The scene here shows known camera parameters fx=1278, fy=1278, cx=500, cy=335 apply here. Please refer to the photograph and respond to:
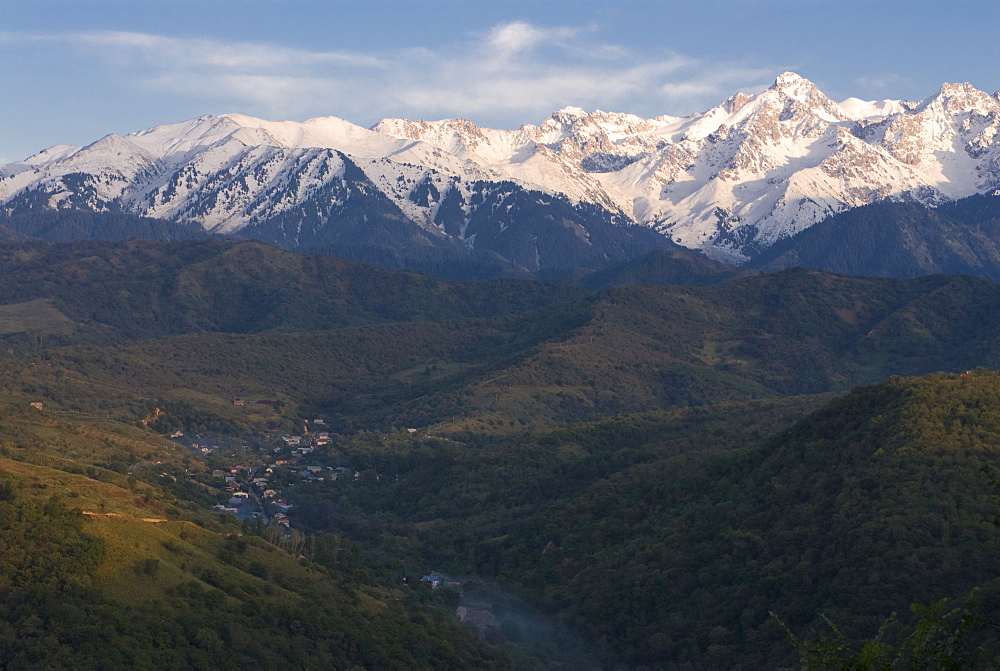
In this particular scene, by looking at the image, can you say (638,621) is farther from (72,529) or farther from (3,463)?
(3,463)

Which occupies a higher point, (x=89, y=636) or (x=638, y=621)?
(x=89, y=636)

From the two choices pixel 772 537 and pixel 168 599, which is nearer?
pixel 168 599

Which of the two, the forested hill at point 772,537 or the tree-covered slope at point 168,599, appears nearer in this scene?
the tree-covered slope at point 168,599

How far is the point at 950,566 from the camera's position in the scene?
108m

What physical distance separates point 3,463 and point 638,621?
65686mm

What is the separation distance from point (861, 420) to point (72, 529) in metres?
87.3

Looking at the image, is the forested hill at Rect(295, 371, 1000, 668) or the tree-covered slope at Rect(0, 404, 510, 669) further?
the forested hill at Rect(295, 371, 1000, 668)

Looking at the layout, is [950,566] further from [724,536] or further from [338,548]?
[338,548]

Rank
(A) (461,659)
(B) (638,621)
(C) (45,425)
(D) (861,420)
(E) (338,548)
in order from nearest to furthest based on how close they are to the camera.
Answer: (A) (461,659) → (B) (638,621) → (D) (861,420) → (E) (338,548) → (C) (45,425)

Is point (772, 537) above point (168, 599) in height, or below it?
below

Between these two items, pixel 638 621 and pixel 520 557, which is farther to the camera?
pixel 520 557

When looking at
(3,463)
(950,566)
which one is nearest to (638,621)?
(950,566)

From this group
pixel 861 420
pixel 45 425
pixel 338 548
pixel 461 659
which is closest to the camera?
pixel 461 659

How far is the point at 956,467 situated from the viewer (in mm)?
126438
